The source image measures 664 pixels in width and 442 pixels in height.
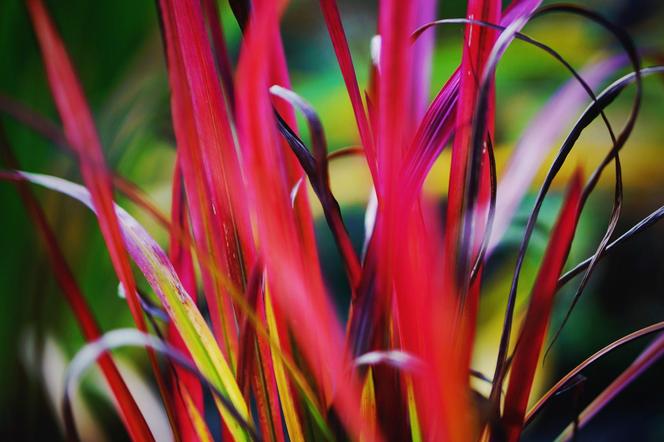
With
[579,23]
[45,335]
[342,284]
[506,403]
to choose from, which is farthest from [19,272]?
[579,23]

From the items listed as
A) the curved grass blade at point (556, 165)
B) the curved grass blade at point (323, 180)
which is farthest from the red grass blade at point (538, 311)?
the curved grass blade at point (323, 180)

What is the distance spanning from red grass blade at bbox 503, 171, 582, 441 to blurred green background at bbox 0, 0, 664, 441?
15 centimetres

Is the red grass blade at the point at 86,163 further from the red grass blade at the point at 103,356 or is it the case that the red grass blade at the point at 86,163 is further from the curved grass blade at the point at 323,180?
the curved grass blade at the point at 323,180

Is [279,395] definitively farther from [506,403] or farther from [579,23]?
[579,23]

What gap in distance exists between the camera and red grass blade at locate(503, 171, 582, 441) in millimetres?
353

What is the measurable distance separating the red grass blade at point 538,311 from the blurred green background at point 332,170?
0.15m

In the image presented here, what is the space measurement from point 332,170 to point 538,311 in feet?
0.80

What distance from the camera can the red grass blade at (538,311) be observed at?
0.35 m

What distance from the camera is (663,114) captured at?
497 millimetres

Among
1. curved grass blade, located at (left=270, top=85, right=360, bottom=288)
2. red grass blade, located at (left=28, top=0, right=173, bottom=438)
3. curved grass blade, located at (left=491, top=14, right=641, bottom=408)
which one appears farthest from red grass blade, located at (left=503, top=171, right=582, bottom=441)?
red grass blade, located at (left=28, top=0, right=173, bottom=438)

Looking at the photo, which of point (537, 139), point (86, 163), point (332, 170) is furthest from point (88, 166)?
point (537, 139)

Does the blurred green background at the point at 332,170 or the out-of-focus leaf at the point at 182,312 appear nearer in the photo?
the out-of-focus leaf at the point at 182,312

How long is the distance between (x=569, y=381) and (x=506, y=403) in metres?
0.06

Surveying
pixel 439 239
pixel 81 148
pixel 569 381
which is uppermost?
pixel 81 148
